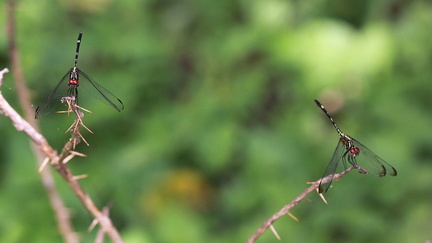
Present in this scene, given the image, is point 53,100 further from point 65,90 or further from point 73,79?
point 73,79

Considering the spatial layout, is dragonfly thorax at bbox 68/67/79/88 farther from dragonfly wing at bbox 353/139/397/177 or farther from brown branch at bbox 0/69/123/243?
dragonfly wing at bbox 353/139/397/177

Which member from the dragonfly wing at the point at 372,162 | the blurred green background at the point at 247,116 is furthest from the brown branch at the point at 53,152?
the blurred green background at the point at 247,116

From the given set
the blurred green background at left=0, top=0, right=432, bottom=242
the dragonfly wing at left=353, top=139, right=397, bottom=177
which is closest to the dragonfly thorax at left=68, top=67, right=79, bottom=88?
the dragonfly wing at left=353, top=139, right=397, bottom=177

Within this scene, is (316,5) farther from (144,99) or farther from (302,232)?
(302,232)

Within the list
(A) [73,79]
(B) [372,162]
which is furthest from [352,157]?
(A) [73,79]

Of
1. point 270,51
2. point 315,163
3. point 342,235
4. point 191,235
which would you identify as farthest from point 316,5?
point 191,235

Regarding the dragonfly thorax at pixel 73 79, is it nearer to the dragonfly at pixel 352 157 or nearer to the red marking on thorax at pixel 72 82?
the red marking on thorax at pixel 72 82
